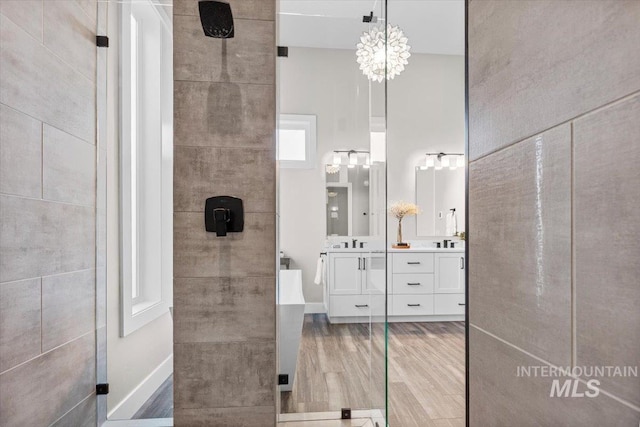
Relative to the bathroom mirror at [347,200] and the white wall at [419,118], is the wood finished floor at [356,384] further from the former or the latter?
the white wall at [419,118]

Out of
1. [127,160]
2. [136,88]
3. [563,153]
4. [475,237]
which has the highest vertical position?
[136,88]

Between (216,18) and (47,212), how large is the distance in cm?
99

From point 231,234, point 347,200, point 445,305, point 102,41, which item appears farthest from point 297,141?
point 445,305

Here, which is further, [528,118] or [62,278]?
[62,278]

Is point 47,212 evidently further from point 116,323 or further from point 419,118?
point 419,118

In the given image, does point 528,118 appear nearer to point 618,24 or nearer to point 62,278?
point 618,24

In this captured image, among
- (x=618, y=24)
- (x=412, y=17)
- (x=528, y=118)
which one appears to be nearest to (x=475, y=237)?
(x=528, y=118)

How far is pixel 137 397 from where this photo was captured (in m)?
1.65

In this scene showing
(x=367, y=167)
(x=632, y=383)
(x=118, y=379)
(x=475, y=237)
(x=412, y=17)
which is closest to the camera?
(x=632, y=383)

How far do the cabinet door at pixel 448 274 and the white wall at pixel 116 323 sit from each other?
289 cm

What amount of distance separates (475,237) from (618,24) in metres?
0.34

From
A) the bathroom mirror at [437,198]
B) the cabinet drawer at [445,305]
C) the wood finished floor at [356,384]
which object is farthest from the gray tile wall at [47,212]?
the bathroom mirror at [437,198]

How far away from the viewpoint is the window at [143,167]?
1.62m

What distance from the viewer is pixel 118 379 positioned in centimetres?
165
